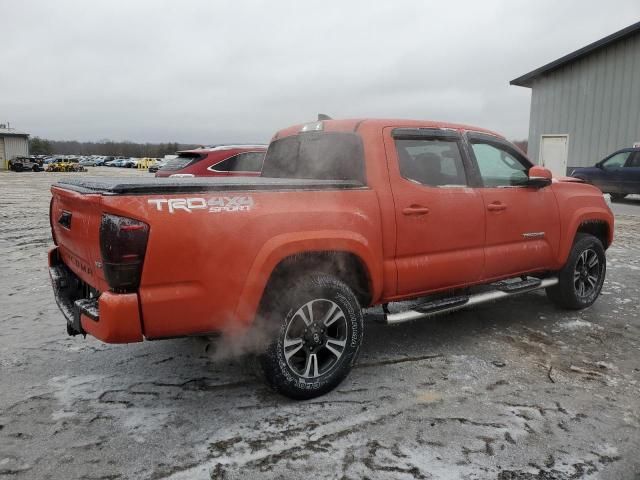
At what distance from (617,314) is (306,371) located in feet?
11.5

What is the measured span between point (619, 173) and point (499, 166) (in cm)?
1340

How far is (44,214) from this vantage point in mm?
13211

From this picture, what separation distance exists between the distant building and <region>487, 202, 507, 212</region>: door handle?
5199 centimetres

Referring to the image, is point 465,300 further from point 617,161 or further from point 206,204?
point 617,161

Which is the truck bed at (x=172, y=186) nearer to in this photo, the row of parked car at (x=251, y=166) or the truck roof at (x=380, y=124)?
the truck roof at (x=380, y=124)

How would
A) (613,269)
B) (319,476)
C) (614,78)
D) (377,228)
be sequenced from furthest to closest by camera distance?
(614,78) < (613,269) < (377,228) < (319,476)

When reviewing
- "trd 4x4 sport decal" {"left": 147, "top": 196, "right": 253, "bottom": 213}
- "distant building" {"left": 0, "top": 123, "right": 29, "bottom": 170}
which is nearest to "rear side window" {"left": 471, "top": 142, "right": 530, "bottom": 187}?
"trd 4x4 sport decal" {"left": 147, "top": 196, "right": 253, "bottom": 213}

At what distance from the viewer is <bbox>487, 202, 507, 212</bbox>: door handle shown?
4.23 meters

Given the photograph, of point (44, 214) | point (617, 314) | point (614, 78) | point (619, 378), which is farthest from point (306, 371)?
point (614, 78)

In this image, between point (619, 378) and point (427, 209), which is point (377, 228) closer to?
point (427, 209)

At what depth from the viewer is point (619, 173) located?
15.7 metres

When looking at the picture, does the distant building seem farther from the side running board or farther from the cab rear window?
the side running board

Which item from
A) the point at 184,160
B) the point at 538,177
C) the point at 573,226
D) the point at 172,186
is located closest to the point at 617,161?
the point at 573,226

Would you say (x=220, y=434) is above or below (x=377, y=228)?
below
